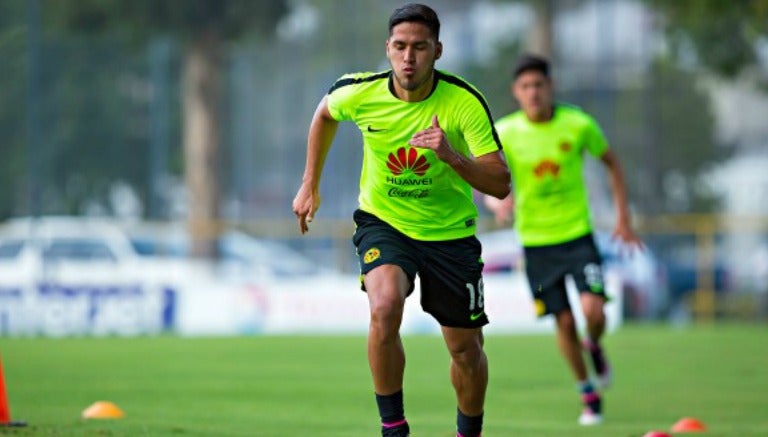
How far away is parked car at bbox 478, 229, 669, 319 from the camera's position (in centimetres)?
2941

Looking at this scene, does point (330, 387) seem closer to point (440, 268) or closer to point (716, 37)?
point (440, 268)

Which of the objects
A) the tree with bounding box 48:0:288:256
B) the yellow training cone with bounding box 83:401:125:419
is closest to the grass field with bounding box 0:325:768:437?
the yellow training cone with bounding box 83:401:125:419

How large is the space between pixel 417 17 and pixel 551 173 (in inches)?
181

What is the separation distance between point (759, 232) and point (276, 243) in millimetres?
9243

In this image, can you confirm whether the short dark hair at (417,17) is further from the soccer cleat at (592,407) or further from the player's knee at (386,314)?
the soccer cleat at (592,407)

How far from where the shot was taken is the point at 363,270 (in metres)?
8.28

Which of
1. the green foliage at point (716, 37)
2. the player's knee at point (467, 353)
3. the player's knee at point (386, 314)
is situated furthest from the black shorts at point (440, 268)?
the green foliage at point (716, 37)

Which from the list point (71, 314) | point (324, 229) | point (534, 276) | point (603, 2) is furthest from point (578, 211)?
point (603, 2)

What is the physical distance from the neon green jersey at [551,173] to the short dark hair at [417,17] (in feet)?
14.2

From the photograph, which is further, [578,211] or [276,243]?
[276,243]

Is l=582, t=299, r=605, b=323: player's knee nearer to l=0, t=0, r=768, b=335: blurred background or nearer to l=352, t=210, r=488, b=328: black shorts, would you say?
l=352, t=210, r=488, b=328: black shorts

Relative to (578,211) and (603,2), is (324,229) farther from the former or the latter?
(578,211)

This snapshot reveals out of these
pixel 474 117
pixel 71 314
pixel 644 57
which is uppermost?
pixel 644 57

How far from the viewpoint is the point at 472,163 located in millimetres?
7879
